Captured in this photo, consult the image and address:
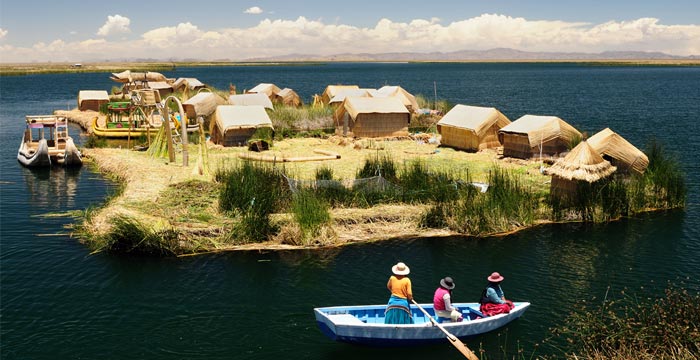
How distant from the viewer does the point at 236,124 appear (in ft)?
93.7

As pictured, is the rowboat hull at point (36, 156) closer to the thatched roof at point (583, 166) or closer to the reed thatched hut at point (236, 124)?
the reed thatched hut at point (236, 124)

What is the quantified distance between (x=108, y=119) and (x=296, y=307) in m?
28.5

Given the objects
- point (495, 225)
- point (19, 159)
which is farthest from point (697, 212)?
point (19, 159)

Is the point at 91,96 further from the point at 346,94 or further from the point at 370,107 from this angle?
the point at 370,107

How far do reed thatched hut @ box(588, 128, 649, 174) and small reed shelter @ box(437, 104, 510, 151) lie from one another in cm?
730

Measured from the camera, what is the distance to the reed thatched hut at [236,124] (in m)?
28.6

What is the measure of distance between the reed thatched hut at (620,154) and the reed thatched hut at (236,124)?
50.9 feet

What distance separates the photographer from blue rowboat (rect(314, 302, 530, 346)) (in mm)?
10117

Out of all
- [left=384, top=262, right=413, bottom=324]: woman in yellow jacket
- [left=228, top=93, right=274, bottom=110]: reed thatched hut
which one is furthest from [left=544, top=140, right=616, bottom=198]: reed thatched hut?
[left=228, top=93, right=274, bottom=110]: reed thatched hut

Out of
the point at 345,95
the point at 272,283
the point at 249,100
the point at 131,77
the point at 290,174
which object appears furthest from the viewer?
the point at 131,77

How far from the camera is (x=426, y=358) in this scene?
10.4m

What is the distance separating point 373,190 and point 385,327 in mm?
8592

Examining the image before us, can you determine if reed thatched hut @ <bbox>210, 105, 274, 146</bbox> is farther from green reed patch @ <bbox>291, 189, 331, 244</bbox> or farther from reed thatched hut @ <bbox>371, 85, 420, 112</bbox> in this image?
green reed patch @ <bbox>291, 189, 331, 244</bbox>

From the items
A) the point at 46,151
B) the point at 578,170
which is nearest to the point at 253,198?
the point at 578,170
